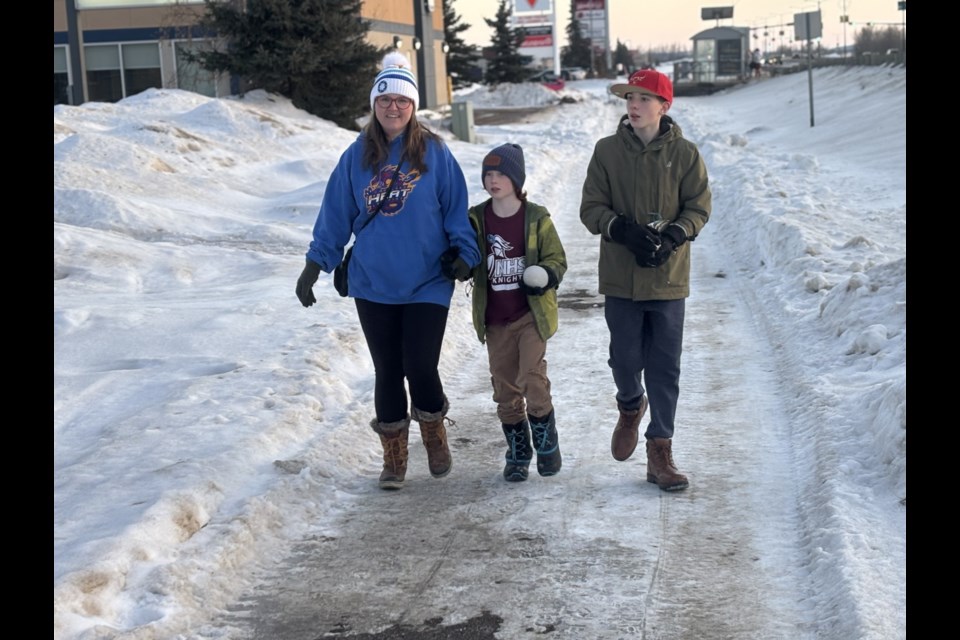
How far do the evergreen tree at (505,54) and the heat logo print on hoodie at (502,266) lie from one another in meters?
56.0

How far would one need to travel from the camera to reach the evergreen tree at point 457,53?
56.2 m

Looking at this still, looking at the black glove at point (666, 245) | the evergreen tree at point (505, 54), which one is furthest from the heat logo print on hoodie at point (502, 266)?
the evergreen tree at point (505, 54)

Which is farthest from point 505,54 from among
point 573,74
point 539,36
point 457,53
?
point 573,74

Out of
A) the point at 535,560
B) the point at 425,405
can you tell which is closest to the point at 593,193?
the point at 425,405

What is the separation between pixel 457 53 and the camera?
5778cm

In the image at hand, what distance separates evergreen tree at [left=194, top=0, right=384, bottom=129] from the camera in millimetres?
24203

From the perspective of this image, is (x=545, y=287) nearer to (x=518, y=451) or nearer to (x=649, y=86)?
(x=518, y=451)

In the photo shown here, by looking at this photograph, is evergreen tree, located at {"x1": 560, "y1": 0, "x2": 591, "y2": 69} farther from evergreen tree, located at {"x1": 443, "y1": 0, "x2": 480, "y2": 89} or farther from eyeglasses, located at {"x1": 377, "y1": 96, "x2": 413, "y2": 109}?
eyeglasses, located at {"x1": 377, "y1": 96, "x2": 413, "y2": 109}

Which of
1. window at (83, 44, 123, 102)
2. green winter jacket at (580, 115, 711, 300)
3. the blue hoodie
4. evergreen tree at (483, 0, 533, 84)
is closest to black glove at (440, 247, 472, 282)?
the blue hoodie

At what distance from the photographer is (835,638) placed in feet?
12.1

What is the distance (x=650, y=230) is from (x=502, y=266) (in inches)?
28.9

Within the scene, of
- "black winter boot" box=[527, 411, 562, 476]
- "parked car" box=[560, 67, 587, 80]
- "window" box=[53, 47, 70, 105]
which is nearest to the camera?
"black winter boot" box=[527, 411, 562, 476]
